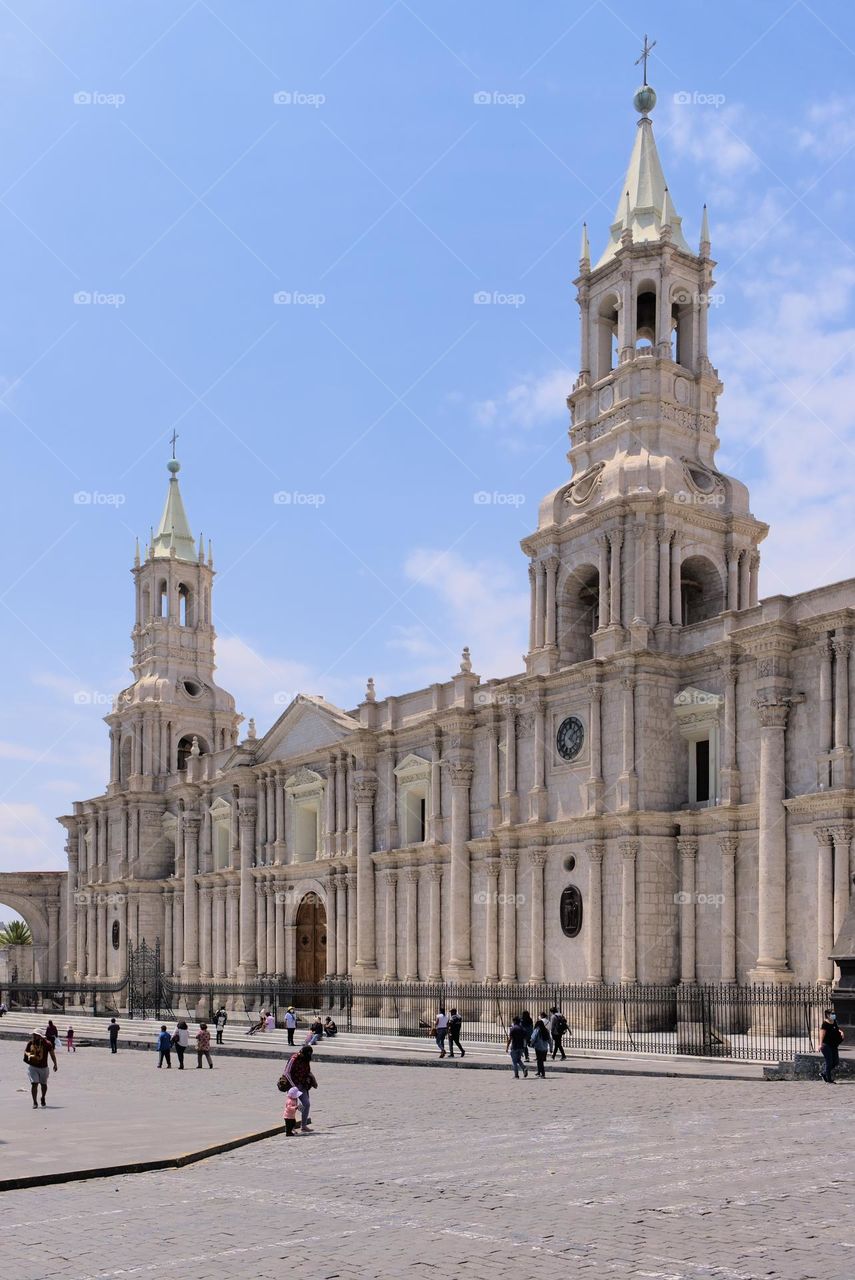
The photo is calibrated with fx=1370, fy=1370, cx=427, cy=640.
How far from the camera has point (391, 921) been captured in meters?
47.5

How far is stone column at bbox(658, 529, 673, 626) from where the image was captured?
3791 cm

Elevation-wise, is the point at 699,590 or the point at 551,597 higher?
the point at 699,590

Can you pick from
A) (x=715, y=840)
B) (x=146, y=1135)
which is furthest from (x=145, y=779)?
(x=146, y=1135)

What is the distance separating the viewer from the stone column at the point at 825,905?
31.2 m

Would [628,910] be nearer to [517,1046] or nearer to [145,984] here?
[517,1046]

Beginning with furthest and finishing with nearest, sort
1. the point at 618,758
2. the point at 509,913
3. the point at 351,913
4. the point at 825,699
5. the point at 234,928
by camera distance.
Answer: the point at 234,928, the point at 351,913, the point at 509,913, the point at 618,758, the point at 825,699

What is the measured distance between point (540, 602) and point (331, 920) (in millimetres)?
16218

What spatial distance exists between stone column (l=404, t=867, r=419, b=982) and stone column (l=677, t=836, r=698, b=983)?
1248 centimetres

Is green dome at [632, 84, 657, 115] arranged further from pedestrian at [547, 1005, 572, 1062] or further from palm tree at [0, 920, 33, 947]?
palm tree at [0, 920, 33, 947]

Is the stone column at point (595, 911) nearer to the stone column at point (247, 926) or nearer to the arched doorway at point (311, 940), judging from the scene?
the arched doorway at point (311, 940)

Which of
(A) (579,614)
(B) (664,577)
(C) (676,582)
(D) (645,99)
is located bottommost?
(A) (579,614)

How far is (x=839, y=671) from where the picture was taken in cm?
3216

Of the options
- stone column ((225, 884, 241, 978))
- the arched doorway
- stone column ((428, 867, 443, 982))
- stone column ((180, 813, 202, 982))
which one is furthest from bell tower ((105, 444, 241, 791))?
stone column ((428, 867, 443, 982))

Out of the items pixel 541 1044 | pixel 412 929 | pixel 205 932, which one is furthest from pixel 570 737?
pixel 205 932
